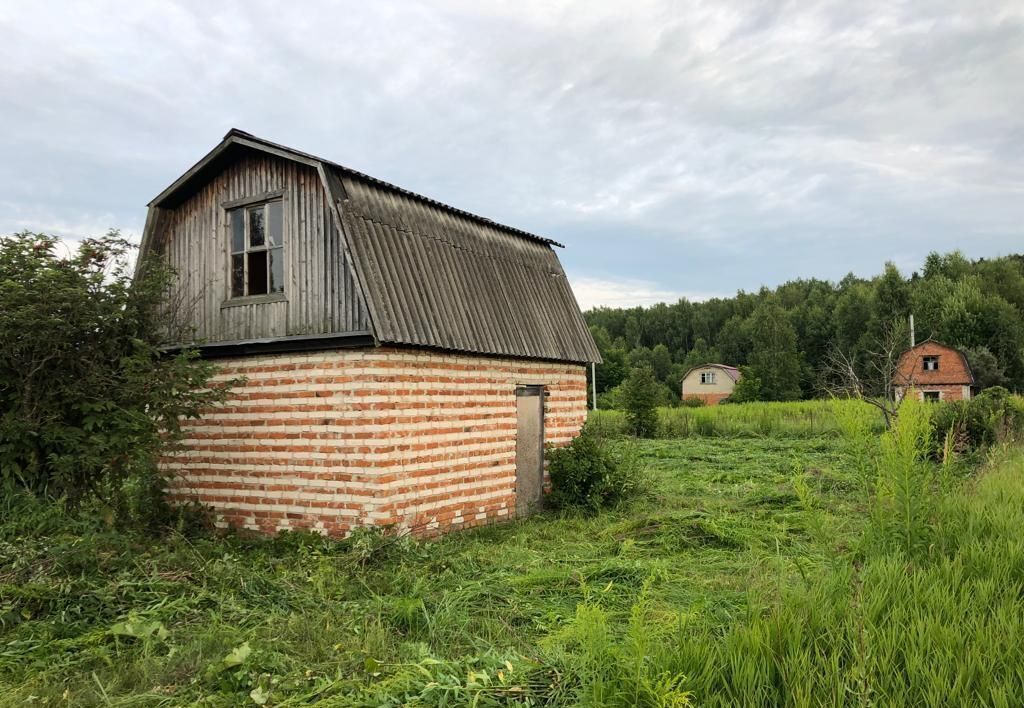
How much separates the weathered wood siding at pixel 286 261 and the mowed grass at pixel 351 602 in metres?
2.97

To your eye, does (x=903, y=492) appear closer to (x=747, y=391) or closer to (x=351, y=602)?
(x=351, y=602)

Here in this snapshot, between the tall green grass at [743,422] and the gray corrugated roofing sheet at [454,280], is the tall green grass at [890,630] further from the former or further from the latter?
the tall green grass at [743,422]

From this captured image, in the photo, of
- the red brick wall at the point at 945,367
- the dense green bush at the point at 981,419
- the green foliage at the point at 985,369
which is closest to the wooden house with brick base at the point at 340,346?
the dense green bush at the point at 981,419

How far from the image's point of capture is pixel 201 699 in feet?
15.6

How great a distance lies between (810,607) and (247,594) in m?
4.97

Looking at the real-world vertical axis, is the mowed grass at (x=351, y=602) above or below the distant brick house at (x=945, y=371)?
below

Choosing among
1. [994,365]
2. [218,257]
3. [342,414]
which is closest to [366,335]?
[342,414]

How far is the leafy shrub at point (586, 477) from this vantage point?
41.5 ft

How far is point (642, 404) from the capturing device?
29.8 metres

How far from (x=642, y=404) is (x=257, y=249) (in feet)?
70.7

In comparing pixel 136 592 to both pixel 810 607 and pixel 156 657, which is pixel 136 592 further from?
pixel 810 607

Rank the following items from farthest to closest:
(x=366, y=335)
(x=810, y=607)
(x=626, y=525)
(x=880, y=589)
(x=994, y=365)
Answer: (x=994, y=365) → (x=626, y=525) → (x=366, y=335) → (x=880, y=589) → (x=810, y=607)

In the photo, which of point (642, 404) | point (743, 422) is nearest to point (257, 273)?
point (642, 404)

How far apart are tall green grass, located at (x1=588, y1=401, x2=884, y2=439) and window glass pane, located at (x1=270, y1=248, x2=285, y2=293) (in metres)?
17.7
